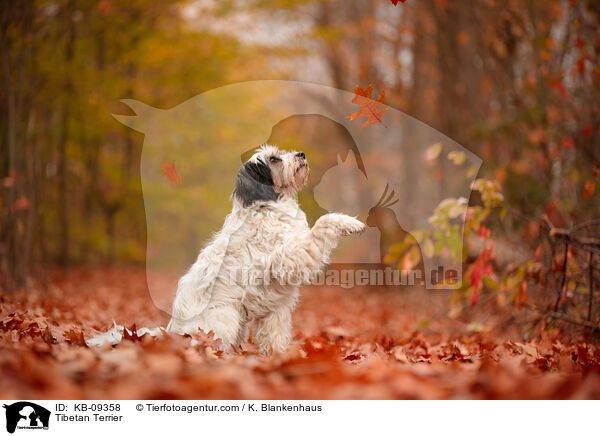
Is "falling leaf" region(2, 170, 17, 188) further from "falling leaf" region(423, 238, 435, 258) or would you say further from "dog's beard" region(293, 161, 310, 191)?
"falling leaf" region(423, 238, 435, 258)

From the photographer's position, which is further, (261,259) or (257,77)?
(257,77)

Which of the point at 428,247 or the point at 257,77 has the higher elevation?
the point at 257,77

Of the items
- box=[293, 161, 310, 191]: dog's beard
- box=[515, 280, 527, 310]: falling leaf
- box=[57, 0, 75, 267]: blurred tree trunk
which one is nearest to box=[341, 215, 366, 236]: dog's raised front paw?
box=[293, 161, 310, 191]: dog's beard

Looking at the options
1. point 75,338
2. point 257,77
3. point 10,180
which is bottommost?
point 75,338

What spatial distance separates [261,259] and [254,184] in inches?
27.6

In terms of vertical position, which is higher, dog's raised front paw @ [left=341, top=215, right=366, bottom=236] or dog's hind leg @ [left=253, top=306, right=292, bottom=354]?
dog's raised front paw @ [left=341, top=215, right=366, bottom=236]

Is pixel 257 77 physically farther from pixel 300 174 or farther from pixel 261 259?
pixel 261 259

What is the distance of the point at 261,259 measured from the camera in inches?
170

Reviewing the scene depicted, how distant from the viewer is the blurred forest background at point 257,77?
7.62 m

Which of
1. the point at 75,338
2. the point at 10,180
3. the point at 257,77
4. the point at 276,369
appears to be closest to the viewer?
the point at 276,369

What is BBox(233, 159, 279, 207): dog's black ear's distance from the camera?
4.55 m
